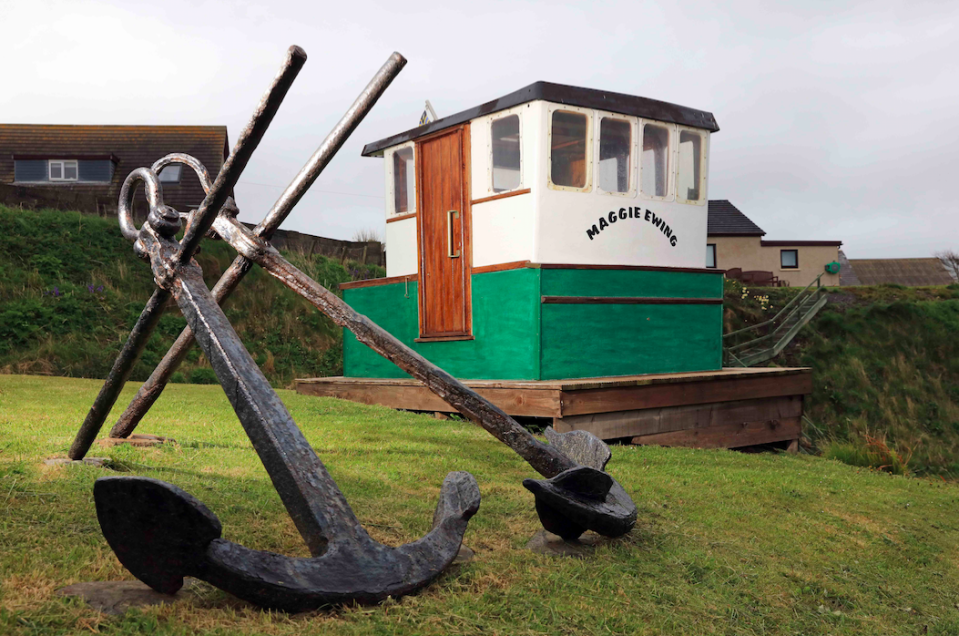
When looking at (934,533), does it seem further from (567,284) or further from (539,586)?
(567,284)

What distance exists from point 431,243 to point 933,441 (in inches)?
438

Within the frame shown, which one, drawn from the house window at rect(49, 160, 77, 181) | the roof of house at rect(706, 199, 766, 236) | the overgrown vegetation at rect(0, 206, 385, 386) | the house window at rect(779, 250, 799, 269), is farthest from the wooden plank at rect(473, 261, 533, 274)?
the house window at rect(779, 250, 799, 269)

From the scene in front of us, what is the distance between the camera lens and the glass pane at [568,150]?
718 centimetres

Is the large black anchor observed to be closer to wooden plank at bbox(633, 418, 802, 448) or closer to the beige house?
wooden plank at bbox(633, 418, 802, 448)

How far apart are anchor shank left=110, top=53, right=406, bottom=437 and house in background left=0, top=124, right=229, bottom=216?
20.2 metres

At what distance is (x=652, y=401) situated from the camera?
697cm

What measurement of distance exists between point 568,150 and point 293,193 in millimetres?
4320

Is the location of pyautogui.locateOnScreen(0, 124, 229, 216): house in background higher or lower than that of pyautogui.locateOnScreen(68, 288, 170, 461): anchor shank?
higher

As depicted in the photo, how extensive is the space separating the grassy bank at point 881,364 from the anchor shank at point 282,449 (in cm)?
1212

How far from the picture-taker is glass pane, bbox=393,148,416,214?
336 inches

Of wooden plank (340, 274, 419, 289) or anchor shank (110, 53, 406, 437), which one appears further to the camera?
wooden plank (340, 274, 419, 289)

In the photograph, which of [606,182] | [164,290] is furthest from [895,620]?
[606,182]

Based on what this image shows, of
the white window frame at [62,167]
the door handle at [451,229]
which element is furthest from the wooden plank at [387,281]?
the white window frame at [62,167]

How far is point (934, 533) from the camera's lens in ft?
13.5
